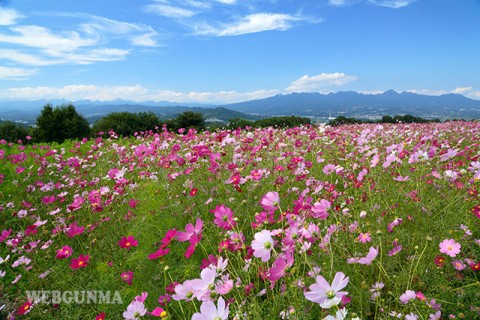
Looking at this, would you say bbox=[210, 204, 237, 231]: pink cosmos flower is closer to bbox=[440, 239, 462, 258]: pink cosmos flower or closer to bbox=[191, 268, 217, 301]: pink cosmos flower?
bbox=[191, 268, 217, 301]: pink cosmos flower

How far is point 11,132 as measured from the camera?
3528cm

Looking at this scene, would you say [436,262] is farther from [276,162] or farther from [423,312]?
[276,162]

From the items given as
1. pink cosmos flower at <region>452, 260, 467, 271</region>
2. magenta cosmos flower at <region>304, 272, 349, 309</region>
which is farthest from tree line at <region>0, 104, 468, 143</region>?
magenta cosmos flower at <region>304, 272, 349, 309</region>

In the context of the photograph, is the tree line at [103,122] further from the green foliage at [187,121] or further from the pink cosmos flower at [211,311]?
the pink cosmos flower at [211,311]

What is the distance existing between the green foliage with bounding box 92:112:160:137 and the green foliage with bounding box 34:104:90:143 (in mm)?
1767

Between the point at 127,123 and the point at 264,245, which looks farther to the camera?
the point at 127,123

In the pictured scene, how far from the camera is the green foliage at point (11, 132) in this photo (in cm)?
3464

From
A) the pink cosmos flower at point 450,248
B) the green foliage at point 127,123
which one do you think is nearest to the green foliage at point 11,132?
the green foliage at point 127,123

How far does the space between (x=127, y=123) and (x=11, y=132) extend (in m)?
19.1

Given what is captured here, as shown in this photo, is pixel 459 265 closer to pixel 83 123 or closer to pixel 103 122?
pixel 103 122

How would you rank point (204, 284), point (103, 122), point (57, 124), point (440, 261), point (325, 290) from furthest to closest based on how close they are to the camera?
1. point (103, 122)
2. point (57, 124)
3. point (440, 261)
4. point (204, 284)
5. point (325, 290)

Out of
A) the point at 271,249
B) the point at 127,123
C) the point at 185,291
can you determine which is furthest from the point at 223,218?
the point at 127,123

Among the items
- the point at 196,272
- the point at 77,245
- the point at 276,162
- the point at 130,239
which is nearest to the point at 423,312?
the point at 196,272

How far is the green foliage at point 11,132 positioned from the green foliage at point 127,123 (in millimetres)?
14741
